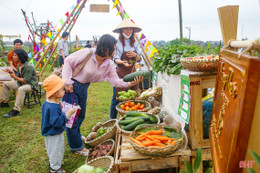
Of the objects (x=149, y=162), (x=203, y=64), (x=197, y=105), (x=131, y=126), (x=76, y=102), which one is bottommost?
(x=149, y=162)

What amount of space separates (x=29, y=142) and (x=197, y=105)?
3363 millimetres

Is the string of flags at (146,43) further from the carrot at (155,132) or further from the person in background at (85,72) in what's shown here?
the carrot at (155,132)

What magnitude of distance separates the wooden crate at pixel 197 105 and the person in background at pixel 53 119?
5.24ft

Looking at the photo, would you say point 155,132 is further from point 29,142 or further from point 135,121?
point 29,142

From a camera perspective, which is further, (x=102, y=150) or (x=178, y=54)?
(x=102, y=150)

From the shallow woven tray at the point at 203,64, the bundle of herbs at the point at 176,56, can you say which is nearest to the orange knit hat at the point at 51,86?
the bundle of herbs at the point at 176,56

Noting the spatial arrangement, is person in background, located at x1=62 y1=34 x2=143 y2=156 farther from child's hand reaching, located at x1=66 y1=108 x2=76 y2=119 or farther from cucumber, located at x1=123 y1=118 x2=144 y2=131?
cucumber, located at x1=123 y1=118 x2=144 y2=131

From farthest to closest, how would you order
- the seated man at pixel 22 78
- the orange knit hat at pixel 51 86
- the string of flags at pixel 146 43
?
the string of flags at pixel 146 43 < the seated man at pixel 22 78 < the orange knit hat at pixel 51 86

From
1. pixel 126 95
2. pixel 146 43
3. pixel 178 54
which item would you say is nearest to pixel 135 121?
pixel 178 54

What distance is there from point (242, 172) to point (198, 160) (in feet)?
1.78

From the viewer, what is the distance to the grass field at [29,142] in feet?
9.78

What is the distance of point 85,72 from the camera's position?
2.83 m

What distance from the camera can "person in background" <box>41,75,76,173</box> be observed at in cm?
240

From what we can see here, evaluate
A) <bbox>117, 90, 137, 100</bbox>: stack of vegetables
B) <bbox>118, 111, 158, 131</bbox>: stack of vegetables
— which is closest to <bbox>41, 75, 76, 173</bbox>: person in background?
<bbox>118, 111, 158, 131</bbox>: stack of vegetables
